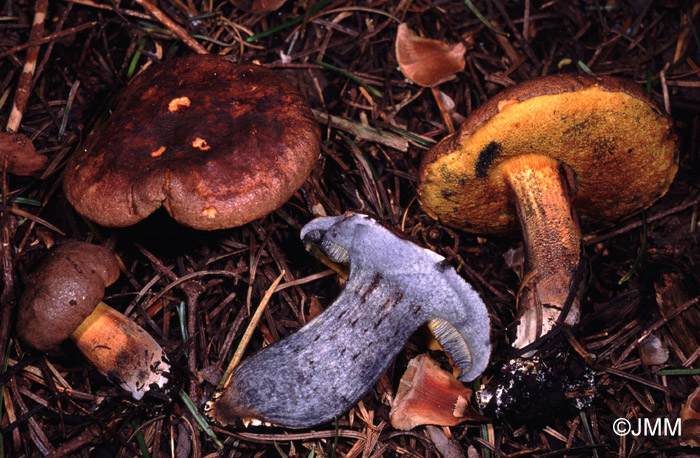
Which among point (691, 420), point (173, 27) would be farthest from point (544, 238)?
point (173, 27)

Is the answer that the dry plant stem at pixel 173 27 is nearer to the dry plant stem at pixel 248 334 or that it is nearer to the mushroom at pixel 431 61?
the mushroom at pixel 431 61

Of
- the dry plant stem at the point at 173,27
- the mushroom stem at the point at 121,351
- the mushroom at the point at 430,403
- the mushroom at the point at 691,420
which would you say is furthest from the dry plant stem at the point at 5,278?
the mushroom at the point at 691,420

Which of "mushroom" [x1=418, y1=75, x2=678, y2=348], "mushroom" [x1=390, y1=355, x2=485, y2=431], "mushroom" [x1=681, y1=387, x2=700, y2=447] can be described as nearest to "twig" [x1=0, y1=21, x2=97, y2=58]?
"mushroom" [x1=418, y1=75, x2=678, y2=348]

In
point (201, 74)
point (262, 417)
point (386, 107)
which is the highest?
point (201, 74)

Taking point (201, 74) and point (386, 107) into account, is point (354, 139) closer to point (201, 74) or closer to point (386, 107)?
point (386, 107)

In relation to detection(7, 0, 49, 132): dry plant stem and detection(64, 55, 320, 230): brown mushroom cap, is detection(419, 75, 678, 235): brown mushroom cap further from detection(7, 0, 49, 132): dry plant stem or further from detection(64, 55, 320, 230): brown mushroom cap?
detection(7, 0, 49, 132): dry plant stem

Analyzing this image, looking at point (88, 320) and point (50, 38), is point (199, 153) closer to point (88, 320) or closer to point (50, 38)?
point (88, 320)

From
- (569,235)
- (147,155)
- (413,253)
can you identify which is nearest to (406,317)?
(413,253)
